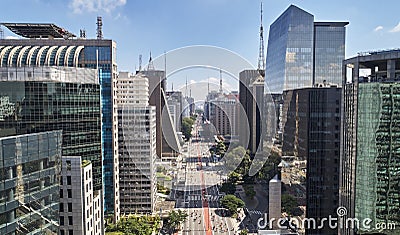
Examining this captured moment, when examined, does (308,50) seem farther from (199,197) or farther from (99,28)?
(99,28)

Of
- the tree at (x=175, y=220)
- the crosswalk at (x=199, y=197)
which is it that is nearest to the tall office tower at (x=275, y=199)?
the tree at (x=175, y=220)

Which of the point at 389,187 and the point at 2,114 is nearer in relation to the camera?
the point at 389,187

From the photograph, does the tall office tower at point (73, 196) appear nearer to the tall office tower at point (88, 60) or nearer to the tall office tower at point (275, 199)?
the tall office tower at point (88, 60)

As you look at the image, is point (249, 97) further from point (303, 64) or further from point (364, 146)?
point (364, 146)

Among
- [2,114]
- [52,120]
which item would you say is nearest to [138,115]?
[52,120]

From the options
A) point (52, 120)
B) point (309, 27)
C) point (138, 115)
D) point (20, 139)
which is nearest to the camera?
point (20, 139)

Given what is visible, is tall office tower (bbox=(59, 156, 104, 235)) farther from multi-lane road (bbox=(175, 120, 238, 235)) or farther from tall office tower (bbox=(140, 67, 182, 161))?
tall office tower (bbox=(140, 67, 182, 161))
